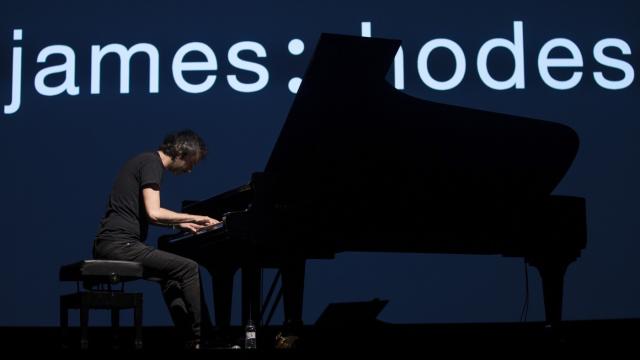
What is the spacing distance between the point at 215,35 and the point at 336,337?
101 inches

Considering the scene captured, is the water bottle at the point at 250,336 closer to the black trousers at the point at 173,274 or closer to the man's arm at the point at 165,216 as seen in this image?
the black trousers at the point at 173,274

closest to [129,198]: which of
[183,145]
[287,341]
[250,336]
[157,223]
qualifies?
Result: [157,223]

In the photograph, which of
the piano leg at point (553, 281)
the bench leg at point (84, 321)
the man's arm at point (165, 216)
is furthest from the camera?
the piano leg at point (553, 281)

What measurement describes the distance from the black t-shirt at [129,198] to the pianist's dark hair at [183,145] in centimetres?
7

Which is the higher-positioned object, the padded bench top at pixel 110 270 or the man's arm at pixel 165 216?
the man's arm at pixel 165 216

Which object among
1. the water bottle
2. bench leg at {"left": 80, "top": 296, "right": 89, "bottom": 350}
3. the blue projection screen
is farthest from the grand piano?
the blue projection screen

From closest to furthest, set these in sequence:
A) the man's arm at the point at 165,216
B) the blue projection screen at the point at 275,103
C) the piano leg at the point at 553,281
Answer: the man's arm at the point at 165,216 → the piano leg at the point at 553,281 → the blue projection screen at the point at 275,103

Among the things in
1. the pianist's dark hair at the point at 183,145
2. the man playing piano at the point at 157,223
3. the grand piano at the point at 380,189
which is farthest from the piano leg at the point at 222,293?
the pianist's dark hair at the point at 183,145

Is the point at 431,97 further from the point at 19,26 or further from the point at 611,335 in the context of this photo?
the point at 19,26

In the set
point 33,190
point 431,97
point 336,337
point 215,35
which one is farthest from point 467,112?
point 33,190

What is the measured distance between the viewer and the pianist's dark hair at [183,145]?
4.18 metres

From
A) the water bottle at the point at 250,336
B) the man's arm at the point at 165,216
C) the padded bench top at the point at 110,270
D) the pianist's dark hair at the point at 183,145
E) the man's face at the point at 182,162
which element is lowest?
the water bottle at the point at 250,336

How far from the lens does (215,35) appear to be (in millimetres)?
6051

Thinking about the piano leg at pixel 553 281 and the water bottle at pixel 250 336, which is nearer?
the water bottle at pixel 250 336
